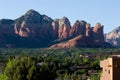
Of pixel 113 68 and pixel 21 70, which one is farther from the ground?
pixel 113 68

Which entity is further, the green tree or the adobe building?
the green tree

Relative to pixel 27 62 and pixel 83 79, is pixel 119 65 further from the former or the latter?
pixel 83 79

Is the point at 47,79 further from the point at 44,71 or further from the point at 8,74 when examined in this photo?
the point at 8,74

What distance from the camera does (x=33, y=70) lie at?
56.8 metres

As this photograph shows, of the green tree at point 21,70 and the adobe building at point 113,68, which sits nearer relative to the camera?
the adobe building at point 113,68

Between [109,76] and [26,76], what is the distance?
2419 centimetres

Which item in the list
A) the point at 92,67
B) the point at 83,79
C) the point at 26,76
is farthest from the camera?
the point at 92,67

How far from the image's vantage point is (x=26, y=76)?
56.7 meters

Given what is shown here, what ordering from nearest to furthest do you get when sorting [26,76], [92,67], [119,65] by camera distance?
[119,65]
[26,76]
[92,67]

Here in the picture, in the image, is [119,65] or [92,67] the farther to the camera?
[92,67]

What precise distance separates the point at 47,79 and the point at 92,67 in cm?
6600

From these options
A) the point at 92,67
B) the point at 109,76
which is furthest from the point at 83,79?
the point at 109,76

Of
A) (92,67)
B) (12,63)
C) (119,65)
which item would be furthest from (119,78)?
(92,67)

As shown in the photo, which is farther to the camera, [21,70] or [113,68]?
[21,70]
